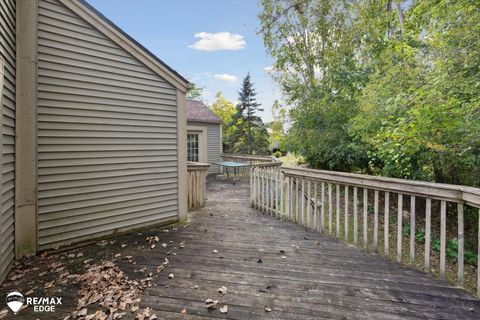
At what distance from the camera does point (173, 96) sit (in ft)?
14.5

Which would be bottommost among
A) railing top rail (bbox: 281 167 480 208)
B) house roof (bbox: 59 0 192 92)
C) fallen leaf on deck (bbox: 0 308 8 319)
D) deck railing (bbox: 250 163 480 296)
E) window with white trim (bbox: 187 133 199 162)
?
fallen leaf on deck (bbox: 0 308 8 319)

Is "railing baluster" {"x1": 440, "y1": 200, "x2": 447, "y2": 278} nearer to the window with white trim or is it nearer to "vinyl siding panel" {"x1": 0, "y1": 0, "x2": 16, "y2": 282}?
"vinyl siding panel" {"x1": 0, "y1": 0, "x2": 16, "y2": 282}

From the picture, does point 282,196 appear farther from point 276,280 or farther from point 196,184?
point 276,280

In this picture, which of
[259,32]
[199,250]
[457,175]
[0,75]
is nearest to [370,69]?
[457,175]

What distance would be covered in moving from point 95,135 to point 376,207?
4.09m

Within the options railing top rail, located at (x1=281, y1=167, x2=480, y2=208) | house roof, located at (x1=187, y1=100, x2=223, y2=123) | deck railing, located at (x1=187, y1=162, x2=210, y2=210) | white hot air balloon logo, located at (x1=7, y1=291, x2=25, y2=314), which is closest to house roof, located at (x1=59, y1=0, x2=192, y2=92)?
deck railing, located at (x1=187, y1=162, x2=210, y2=210)

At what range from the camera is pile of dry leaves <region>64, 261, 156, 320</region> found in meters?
1.95

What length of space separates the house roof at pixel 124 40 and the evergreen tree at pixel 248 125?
12.4 m

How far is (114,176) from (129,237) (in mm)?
995

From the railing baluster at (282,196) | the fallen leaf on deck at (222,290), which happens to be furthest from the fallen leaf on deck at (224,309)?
the railing baluster at (282,196)

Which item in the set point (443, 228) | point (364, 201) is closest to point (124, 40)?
point (364, 201)

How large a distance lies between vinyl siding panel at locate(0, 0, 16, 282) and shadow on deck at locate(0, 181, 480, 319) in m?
0.45

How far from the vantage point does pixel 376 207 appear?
10.4 ft

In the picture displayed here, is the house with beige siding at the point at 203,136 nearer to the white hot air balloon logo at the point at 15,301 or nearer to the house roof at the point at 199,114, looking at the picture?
the house roof at the point at 199,114
